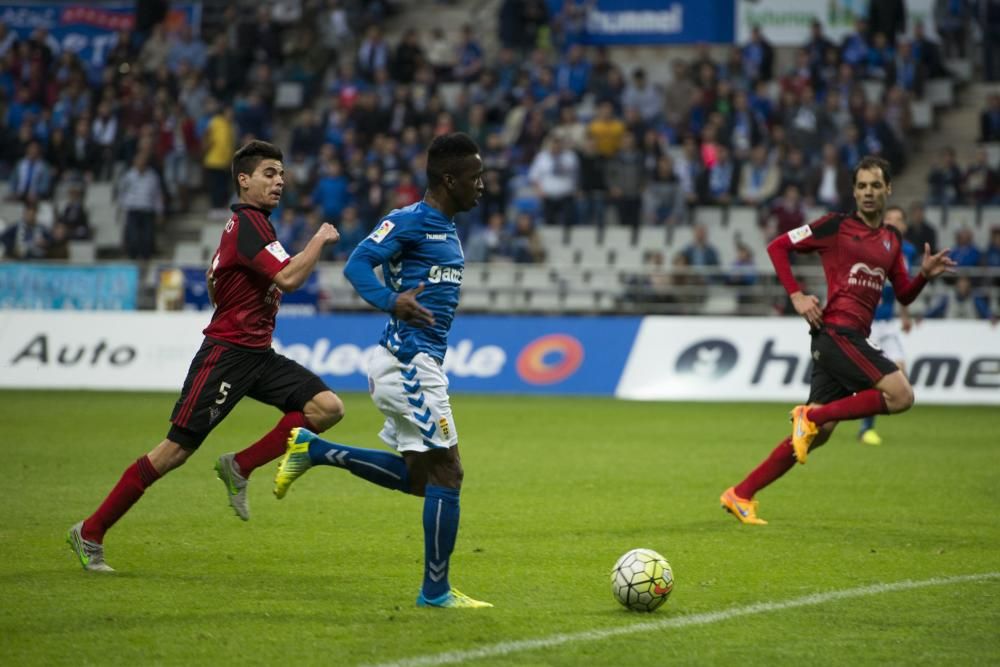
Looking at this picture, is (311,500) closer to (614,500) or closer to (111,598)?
(614,500)

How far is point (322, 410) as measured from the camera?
8414 millimetres

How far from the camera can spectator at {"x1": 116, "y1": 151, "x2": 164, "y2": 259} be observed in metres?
27.4

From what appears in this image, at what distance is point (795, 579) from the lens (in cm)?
780

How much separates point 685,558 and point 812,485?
13.3 feet

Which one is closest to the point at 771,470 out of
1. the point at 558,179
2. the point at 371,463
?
the point at 371,463

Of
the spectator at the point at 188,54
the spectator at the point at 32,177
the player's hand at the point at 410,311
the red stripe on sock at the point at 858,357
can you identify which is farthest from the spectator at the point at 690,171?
the player's hand at the point at 410,311

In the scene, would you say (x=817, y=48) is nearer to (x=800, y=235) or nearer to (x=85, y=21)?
(x=85, y=21)

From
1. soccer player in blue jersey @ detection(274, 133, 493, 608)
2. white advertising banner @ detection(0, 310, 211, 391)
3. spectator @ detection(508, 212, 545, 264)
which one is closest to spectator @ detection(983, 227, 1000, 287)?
spectator @ detection(508, 212, 545, 264)

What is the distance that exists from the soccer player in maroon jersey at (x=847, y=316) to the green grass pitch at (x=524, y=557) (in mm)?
536

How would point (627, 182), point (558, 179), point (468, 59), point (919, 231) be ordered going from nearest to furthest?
1. point (919, 231)
2. point (627, 182)
3. point (558, 179)
4. point (468, 59)

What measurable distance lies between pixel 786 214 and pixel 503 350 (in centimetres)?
528

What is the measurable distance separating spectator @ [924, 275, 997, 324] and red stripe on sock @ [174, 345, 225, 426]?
16290mm

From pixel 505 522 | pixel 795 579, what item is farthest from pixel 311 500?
pixel 795 579

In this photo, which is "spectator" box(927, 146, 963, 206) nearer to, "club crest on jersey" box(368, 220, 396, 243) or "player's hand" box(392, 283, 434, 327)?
"club crest on jersey" box(368, 220, 396, 243)
